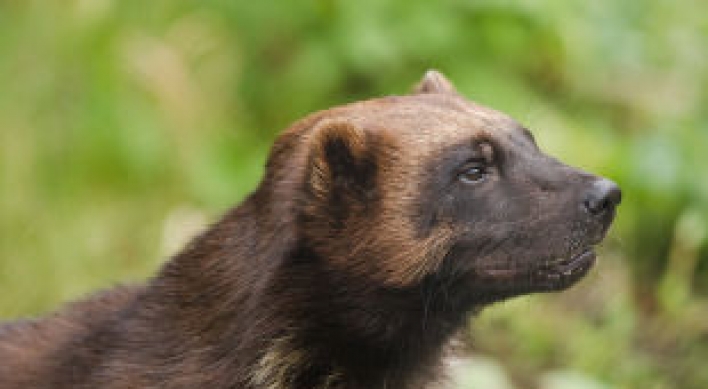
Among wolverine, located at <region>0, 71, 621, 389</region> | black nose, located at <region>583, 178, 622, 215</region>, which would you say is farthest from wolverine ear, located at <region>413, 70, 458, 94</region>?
black nose, located at <region>583, 178, 622, 215</region>

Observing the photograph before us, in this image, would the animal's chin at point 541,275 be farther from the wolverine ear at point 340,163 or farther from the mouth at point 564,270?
the wolverine ear at point 340,163

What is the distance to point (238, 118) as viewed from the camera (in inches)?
255

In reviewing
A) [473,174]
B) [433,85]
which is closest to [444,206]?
[473,174]

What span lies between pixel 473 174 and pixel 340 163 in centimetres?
33

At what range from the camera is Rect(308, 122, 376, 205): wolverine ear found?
3.53m

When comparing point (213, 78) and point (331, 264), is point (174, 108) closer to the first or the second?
point (213, 78)

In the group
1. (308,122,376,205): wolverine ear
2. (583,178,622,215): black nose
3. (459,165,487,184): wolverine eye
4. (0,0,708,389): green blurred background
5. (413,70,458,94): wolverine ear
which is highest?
(0,0,708,389): green blurred background

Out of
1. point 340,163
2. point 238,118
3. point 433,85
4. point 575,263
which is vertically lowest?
point 575,263

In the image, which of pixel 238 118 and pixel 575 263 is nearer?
pixel 575 263

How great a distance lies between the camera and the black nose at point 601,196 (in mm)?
3445

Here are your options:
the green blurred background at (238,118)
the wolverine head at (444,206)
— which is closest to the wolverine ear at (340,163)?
the wolverine head at (444,206)

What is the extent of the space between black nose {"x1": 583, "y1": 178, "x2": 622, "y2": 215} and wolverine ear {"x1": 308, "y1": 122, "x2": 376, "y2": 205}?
54 cm

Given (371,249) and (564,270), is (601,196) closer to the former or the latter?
(564,270)

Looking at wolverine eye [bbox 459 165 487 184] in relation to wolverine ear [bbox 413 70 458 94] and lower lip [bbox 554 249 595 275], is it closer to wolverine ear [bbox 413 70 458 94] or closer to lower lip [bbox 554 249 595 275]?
lower lip [bbox 554 249 595 275]
